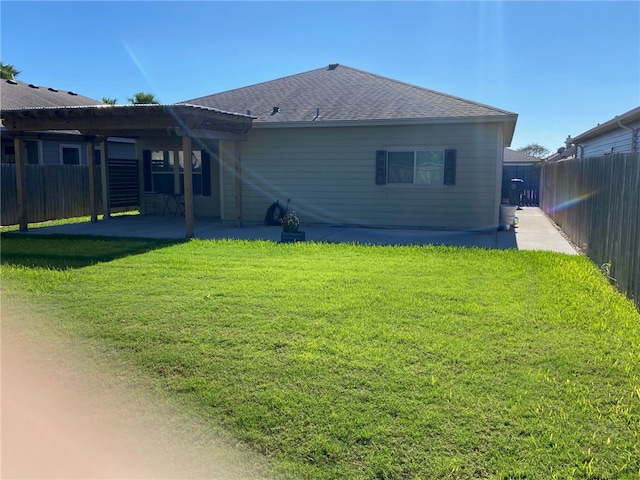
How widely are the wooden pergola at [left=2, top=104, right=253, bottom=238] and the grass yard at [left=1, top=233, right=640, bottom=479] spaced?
373cm

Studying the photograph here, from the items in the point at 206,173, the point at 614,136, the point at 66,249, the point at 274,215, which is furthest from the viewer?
the point at 206,173

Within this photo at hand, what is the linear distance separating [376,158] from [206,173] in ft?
18.1

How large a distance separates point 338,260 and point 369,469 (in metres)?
5.60

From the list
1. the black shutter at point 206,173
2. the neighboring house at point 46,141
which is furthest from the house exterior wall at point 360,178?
the neighboring house at point 46,141

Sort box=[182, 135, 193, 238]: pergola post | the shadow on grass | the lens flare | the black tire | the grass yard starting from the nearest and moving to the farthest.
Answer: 1. the grass yard
2. the shadow on grass
3. the lens flare
4. box=[182, 135, 193, 238]: pergola post
5. the black tire

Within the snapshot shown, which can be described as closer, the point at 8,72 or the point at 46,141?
the point at 46,141

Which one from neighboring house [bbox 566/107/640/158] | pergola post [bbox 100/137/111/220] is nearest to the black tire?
pergola post [bbox 100/137/111/220]

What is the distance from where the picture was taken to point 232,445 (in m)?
2.98

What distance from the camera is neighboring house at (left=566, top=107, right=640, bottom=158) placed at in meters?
→ 12.2

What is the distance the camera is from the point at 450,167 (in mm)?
12195

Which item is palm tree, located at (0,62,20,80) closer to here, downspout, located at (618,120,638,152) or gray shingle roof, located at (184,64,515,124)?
gray shingle roof, located at (184,64,515,124)

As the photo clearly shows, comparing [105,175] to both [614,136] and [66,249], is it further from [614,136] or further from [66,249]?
[614,136]

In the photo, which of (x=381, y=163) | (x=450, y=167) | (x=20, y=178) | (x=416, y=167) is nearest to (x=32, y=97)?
(x=20, y=178)

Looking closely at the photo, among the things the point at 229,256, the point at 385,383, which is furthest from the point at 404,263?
the point at 385,383
